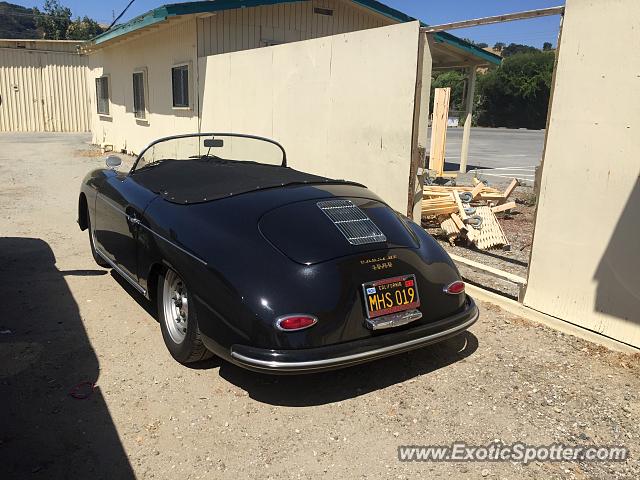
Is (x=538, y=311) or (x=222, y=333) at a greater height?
(x=222, y=333)

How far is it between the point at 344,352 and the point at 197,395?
3.13 feet

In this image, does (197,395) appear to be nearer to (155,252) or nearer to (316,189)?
(155,252)

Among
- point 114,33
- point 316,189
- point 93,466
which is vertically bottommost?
point 93,466

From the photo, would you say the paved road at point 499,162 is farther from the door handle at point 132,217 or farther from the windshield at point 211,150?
the door handle at point 132,217

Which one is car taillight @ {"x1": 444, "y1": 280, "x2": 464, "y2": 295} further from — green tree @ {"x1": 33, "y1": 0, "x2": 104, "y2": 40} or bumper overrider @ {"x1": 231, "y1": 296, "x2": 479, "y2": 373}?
green tree @ {"x1": 33, "y1": 0, "x2": 104, "y2": 40}

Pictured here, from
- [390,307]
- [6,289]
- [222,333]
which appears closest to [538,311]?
[390,307]

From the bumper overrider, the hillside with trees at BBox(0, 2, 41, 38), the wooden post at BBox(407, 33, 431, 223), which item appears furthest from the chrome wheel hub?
the hillside with trees at BBox(0, 2, 41, 38)

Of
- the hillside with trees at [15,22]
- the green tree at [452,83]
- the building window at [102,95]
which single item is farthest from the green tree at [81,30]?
the building window at [102,95]

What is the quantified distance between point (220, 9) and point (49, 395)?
29.4 ft

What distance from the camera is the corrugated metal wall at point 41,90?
23.2m

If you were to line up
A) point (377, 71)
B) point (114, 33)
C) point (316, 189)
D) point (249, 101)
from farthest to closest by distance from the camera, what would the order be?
point (114, 33)
point (249, 101)
point (377, 71)
point (316, 189)

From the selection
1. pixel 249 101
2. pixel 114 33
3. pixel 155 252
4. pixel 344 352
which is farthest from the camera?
pixel 114 33

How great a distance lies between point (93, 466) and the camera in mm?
2473

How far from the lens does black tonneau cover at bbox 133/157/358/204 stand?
365 centimetres
